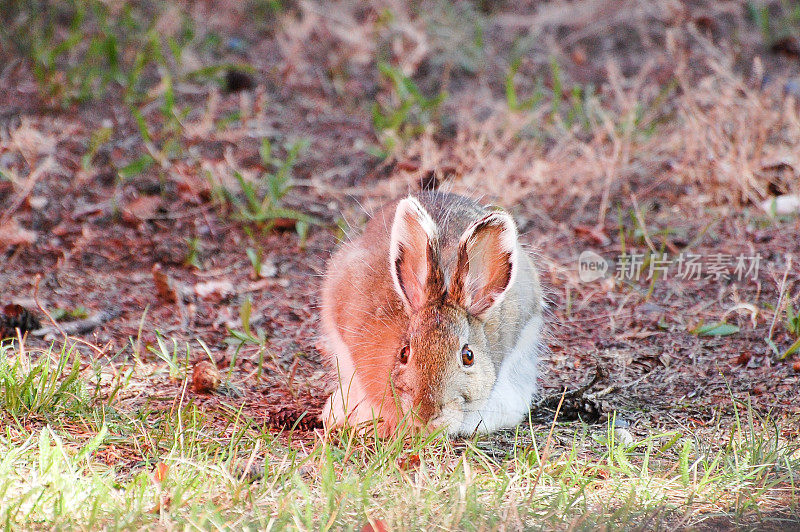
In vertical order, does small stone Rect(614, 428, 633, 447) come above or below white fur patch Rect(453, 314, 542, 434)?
below

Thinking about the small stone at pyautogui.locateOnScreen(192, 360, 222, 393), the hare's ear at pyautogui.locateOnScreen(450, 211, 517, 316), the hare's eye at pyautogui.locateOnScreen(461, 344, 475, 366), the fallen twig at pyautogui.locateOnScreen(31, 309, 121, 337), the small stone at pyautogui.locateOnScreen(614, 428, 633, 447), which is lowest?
the small stone at pyautogui.locateOnScreen(614, 428, 633, 447)

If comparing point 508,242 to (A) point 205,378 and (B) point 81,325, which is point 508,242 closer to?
(A) point 205,378

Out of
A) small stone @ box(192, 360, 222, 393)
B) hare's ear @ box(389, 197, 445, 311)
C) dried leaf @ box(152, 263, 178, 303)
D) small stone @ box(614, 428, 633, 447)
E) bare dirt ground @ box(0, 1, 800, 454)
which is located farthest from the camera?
dried leaf @ box(152, 263, 178, 303)

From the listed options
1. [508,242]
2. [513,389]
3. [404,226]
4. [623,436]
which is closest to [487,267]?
[508,242]

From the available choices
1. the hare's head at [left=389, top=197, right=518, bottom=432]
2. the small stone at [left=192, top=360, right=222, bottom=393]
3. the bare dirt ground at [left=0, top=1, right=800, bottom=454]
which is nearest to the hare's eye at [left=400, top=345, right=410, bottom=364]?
the hare's head at [left=389, top=197, right=518, bottom=432]

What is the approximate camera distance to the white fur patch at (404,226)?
3.28 m

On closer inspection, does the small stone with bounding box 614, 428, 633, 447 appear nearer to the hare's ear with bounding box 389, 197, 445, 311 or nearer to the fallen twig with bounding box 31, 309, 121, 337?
the hare's ear with bounding box 389, 197, 445, 311

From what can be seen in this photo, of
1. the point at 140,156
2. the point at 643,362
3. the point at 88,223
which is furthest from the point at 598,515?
the point at 140,156

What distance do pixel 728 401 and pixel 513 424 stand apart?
912mm

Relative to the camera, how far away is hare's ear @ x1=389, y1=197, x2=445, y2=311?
3.27 m

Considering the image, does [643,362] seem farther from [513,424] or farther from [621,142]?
[621,142]

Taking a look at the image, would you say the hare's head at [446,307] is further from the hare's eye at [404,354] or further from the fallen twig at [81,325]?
the fallen twig at [81,325]

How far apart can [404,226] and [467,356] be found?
1.69 ft

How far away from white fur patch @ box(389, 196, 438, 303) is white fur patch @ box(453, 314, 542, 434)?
20.2 inches
